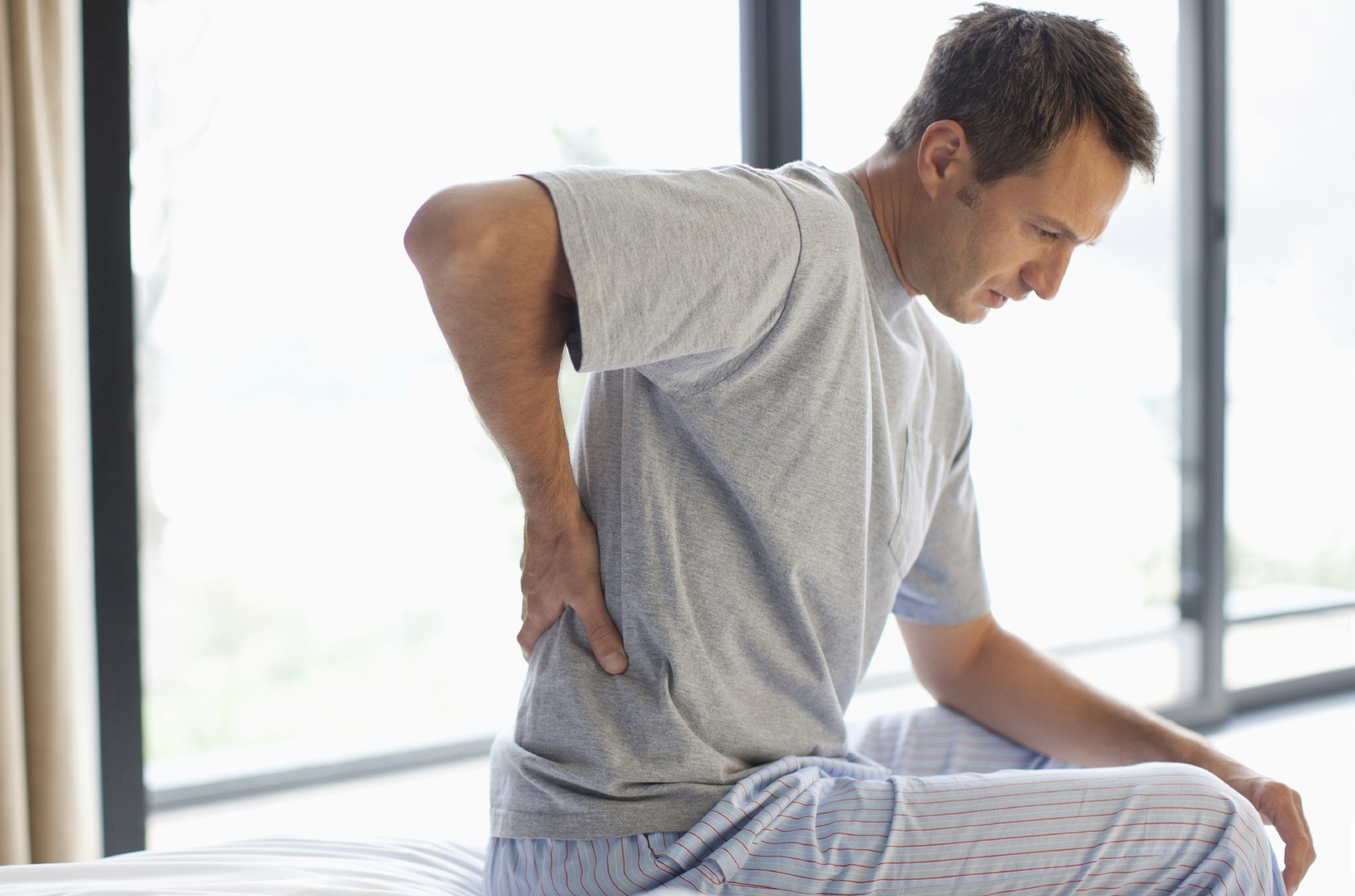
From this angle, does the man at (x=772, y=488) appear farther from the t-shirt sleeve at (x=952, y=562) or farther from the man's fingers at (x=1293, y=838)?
the t-shirt sleeve at (x=952, y=562)

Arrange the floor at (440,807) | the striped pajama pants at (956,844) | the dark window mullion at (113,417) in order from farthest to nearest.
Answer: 1. the floor at (440,807)
2. the dark window mullion at (113,417)
3. the striped pajama pants at (956,844)

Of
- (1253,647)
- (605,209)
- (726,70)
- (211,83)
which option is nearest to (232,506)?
(211,83)

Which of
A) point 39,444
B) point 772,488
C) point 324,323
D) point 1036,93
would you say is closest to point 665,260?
point 772,488

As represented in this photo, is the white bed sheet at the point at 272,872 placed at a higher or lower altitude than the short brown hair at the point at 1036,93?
lower

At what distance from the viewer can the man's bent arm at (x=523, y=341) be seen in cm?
73

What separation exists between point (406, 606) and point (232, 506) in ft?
1.37

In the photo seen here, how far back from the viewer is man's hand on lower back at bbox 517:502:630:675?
926 millimetres

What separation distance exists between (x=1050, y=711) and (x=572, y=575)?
660mm

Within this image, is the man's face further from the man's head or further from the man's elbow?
the man's elbow

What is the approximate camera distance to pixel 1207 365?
8.23 ft

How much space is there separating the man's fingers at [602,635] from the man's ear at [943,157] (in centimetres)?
57

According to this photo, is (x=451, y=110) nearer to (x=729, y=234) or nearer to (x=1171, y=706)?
(x=729, y=234)

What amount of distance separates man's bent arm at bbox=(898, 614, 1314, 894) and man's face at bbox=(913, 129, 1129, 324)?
46 cm

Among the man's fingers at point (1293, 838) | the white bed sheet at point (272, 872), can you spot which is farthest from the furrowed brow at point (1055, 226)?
the white bed sheet at point (272, 872)
